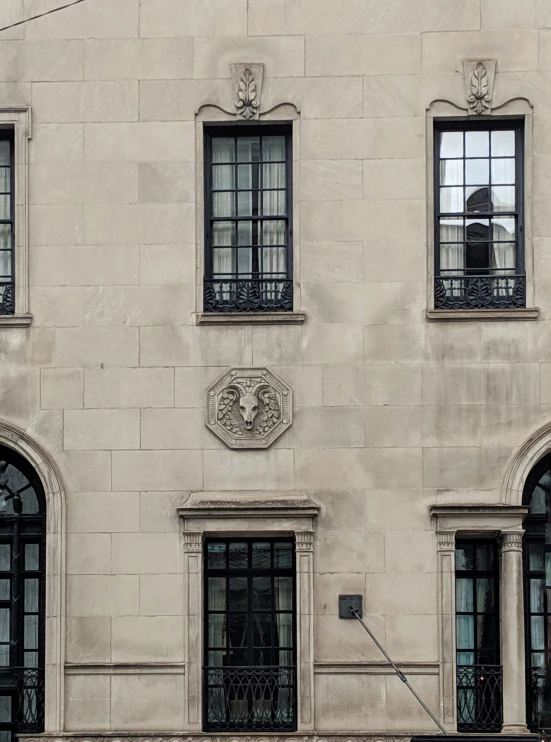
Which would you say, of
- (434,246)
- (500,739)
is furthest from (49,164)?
(500,739)

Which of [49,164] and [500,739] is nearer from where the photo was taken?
[500,739]

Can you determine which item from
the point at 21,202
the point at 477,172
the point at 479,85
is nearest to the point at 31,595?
the point at 21,202

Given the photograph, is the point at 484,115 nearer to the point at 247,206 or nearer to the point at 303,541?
the point at 247,206

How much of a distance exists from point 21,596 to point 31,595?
0.15m

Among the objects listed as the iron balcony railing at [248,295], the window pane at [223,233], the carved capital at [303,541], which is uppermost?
the window pane at [223,233]

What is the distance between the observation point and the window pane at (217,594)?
24.0m

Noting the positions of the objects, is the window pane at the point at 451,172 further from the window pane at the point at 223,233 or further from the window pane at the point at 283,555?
the window pane at the point at 283,555

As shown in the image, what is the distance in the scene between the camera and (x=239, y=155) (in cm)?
2466

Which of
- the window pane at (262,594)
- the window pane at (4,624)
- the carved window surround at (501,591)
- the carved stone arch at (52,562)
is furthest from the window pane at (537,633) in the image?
the window pane at (4,624)

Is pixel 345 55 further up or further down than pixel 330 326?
further up

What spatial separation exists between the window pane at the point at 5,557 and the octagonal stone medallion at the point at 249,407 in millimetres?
3387

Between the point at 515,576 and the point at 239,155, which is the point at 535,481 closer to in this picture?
the point at 515,576

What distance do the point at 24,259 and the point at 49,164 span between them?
139 cm

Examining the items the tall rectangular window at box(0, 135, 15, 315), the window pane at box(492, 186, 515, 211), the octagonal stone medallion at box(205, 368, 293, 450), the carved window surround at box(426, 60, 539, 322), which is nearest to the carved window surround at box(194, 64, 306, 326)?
the octagonal stone medallion at box(205, 368, 293, 450)
